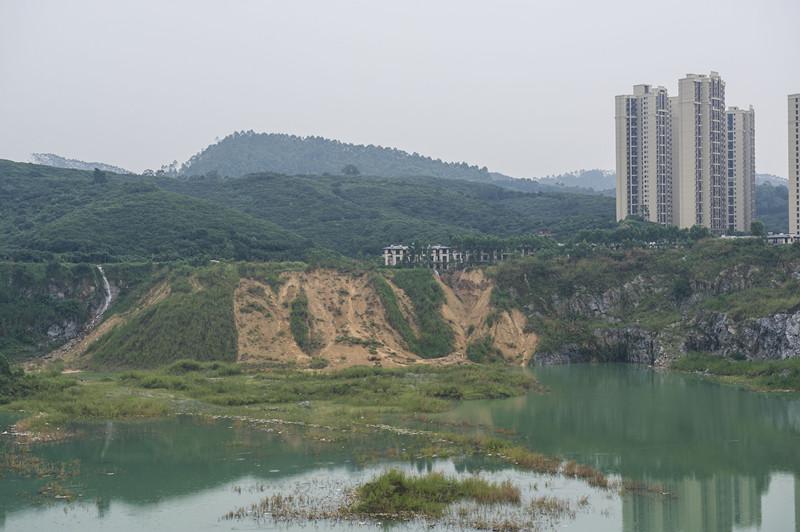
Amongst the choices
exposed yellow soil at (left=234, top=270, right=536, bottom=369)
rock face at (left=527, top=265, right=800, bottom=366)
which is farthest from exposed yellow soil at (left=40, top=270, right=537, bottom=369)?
rock face at (left=527, top=265, right=800, bottom=366)

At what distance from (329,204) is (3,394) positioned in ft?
223

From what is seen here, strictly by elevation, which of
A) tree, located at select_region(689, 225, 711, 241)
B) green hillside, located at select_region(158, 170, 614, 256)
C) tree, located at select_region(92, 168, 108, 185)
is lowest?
tree, located at select_region(689, 225, 711, 241)

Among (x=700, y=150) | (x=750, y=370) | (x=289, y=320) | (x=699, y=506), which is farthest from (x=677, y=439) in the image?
(x=700, y=150)

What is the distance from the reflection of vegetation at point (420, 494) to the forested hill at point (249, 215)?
5217 centimetres

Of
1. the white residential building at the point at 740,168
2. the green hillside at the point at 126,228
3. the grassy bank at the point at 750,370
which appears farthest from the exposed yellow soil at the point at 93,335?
the white residential building at the point at 740,168

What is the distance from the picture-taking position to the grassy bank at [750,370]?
53406mm

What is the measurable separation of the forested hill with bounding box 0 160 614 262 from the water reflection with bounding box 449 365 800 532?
37.3m

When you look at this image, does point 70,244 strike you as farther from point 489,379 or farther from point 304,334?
point 489,379

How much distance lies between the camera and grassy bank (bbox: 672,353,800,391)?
53406 millimetres

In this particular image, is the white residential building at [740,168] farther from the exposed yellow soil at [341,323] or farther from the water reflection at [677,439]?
the water reflection at [677,439]

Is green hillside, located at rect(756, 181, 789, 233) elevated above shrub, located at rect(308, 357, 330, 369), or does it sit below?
above

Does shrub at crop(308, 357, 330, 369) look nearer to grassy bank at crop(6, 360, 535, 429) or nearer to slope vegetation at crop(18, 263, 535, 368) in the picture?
slope vegetation at crop(18, 263, 535, 368)

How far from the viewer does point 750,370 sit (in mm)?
57125

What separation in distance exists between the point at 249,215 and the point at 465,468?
2769 inches
